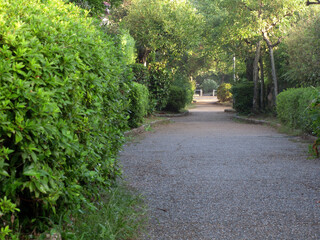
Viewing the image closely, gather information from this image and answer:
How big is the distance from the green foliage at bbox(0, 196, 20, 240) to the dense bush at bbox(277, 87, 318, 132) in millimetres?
9510

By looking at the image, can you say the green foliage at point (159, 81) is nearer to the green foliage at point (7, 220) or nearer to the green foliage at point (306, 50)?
the green foliage at point (306, 50)

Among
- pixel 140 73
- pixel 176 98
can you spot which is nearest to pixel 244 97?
pixel 176 98

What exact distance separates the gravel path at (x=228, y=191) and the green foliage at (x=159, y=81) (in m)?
12.3

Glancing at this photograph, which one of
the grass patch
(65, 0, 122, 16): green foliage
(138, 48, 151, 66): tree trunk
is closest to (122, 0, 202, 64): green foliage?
(138, 48, 151, 66): tree trunk

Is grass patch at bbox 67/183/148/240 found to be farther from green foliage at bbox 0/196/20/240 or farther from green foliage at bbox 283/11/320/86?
green foliage at bbox 283/11/320/86

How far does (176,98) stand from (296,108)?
13.4m

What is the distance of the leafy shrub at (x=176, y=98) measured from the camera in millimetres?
25938

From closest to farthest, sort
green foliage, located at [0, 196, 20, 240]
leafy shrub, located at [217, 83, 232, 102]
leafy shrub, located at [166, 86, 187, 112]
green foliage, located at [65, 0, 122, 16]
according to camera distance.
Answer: green foliage, located at [0, 196, 20, 240] < green foliage, located at [65, 0, 122, 16] < leafy shrub, located at [166, 86, 187, 112] < leafy shrub, located at [217, 83, 232, 102]

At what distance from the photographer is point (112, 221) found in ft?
12.2

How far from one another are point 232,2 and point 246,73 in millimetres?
7297

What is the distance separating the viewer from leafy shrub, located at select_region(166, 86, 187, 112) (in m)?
25.9

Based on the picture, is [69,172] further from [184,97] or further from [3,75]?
[184,97]

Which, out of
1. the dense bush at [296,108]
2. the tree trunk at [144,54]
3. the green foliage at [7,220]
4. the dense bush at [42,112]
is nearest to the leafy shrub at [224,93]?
the tree trunk at [144,54]

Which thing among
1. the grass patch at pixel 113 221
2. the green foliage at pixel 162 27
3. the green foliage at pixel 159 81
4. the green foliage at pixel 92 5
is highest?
the green foliage at pixel 162 27
